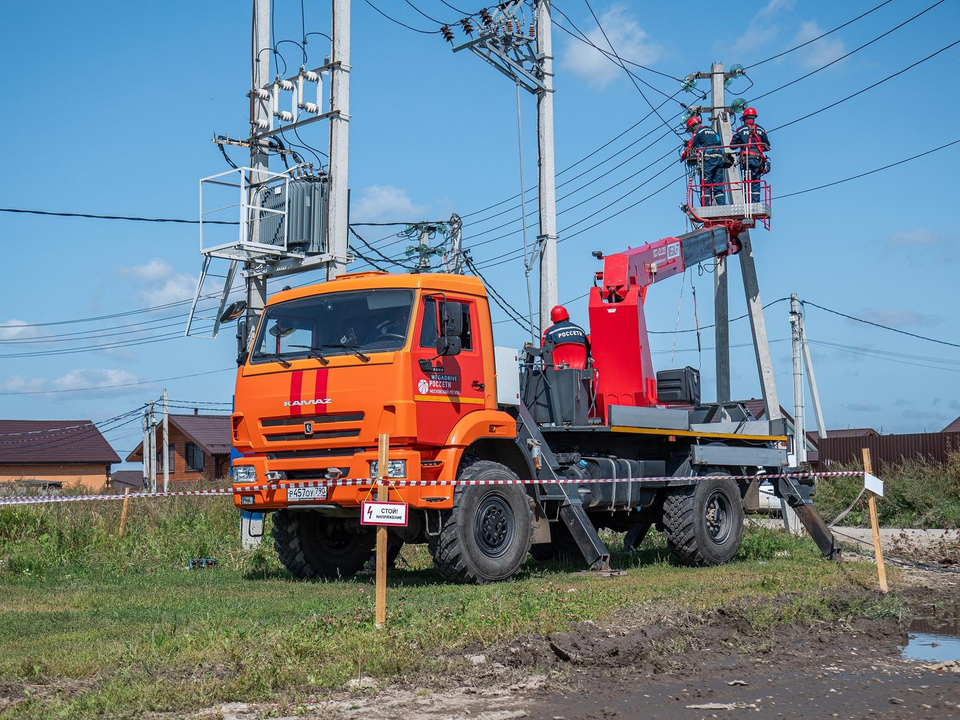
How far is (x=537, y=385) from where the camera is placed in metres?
13.3

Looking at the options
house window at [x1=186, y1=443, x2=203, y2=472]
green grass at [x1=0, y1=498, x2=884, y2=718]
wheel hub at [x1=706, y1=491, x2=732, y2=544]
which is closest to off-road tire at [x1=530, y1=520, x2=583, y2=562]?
green grass at [x1=0, y1=498, x2=884, y2=718]

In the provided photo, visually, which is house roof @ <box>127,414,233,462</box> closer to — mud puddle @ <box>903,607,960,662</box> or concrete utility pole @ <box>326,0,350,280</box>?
concrete utility pole @ <box>326,0,350,280</box>

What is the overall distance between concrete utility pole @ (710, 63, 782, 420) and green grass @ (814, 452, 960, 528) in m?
Result: 6.36

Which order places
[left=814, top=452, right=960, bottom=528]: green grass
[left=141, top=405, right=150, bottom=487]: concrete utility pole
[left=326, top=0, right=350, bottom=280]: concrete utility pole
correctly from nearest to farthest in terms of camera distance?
1. [left=326, top=0, right=350, bottom=280]: concrete utility pole
2. [left=814, top=452, right=960, bottom=528]: green grass
3. [left=141, top=405, right=150, bottom=487]: concrete utility pole

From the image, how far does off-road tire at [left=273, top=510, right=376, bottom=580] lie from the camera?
12438 millimetres

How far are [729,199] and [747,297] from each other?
73.3 inches

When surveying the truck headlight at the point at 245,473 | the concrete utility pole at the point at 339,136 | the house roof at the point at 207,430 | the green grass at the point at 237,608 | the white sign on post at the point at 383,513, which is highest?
the concrete utility pole at the point at 339,136

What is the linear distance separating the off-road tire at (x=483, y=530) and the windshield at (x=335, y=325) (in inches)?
67.7

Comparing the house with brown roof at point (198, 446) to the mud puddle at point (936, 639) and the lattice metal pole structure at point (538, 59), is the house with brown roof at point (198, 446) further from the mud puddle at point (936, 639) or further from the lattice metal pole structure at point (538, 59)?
the mud puddle at point (936, 639)

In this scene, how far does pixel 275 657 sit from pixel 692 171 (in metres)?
15.4

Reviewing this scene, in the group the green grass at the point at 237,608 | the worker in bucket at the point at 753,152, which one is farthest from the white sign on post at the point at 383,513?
the worker in bucket at the point at 753,152

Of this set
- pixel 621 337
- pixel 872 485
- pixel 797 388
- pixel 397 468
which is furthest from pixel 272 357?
pixel 797 388

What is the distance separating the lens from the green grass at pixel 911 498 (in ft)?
78.6

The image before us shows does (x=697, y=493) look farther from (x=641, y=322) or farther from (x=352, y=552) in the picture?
(x=352, y=552)
